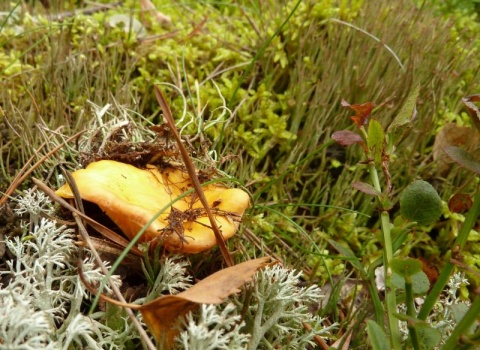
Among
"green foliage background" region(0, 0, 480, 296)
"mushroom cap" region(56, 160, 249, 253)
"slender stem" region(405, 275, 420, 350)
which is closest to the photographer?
"slender stem" region(405, 275, 420, 350)

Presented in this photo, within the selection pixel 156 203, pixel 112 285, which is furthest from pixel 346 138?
pixel 112 285

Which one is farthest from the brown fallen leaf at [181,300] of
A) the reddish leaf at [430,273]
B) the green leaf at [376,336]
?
the reddish leaf at [430,273]

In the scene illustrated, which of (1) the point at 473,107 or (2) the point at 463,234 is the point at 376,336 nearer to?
(2) the point at 463,234

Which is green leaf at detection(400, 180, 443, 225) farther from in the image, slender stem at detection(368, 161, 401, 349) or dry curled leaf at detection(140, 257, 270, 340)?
dry curled leaf at detection(140, 257, 270, 340)

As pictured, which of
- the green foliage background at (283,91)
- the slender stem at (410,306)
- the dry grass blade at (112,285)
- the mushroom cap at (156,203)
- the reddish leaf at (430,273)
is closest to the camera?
the slender stem at (410,306)

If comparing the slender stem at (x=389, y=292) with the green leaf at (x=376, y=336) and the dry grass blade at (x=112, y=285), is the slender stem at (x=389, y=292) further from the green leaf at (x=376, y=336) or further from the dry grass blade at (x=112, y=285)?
the dry grass blade at (x=112, y=285)

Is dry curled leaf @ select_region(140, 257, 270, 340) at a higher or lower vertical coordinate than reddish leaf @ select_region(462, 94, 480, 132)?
lower

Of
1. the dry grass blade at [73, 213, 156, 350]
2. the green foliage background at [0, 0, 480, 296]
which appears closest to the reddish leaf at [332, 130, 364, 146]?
the green foliage background at [0, 0, 480, 296]
